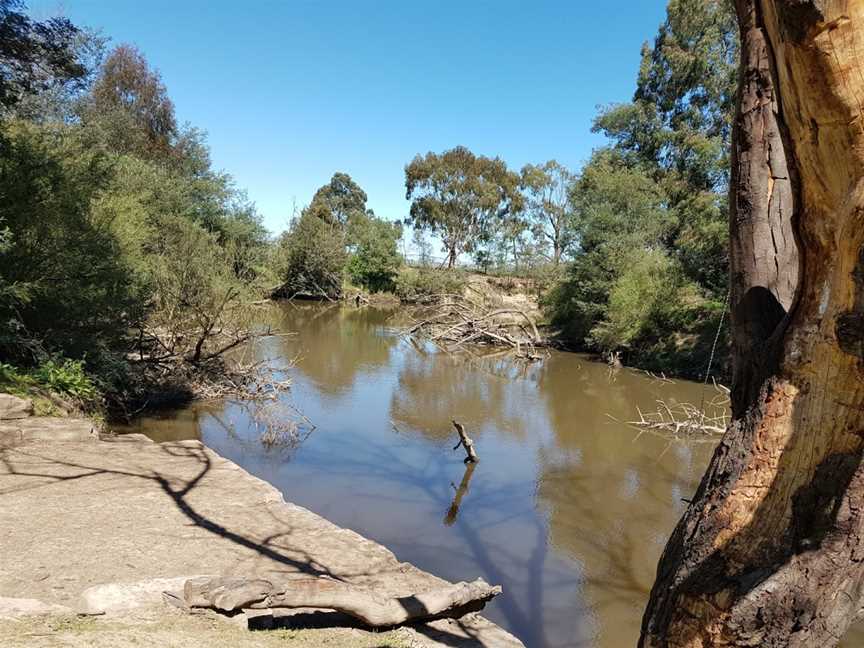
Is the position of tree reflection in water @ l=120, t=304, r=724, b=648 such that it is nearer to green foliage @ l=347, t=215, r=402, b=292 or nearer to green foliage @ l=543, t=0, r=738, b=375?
green foliage @ l=543, t=0, r=738, b=375

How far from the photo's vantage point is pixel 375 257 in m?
37.7

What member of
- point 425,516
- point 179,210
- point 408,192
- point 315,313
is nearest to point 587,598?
point 425,516

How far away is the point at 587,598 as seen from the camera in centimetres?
530

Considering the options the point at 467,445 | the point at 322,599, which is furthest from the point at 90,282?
the point at 322,599

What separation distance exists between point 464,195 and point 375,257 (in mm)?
11322

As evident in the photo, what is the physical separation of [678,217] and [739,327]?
23.6 m

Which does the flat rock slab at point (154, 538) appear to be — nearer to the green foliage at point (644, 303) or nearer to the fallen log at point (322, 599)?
the fallen log at point (322, 599)

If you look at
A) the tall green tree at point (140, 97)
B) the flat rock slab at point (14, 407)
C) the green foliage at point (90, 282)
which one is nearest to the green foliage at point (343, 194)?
the tall green tree at point (140, 97)

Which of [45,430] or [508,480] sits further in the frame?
[508,480]

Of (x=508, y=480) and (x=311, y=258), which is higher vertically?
(x=311, y=258)

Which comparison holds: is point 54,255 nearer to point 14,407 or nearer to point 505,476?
point 14,407

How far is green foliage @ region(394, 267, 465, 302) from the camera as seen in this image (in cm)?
3225

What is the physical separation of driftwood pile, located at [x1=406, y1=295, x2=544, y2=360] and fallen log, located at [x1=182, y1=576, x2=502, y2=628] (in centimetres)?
1613

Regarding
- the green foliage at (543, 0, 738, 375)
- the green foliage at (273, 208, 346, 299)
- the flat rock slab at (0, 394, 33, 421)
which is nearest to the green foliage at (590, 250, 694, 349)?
the green foliage at (543, 0, 738, 375)
